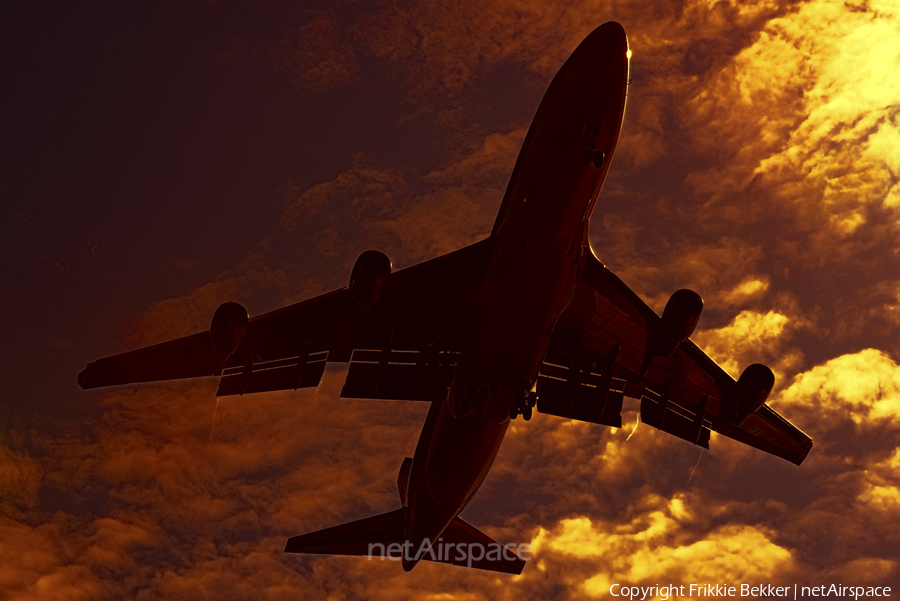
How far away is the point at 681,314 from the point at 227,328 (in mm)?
14120

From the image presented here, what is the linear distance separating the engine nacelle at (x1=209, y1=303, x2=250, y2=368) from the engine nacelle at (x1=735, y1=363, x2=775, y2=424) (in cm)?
1718

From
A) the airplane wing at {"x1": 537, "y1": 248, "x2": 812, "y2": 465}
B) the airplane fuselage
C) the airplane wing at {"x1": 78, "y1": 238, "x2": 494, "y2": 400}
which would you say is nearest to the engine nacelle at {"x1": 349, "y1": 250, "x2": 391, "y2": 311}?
the airplane wing at {"x1": 78, "y1": 238, "x2": 494, "y2": 400}

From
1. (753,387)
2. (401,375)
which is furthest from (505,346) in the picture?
(753,387)

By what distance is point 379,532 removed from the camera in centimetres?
3388

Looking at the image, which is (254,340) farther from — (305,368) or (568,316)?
(568,316)

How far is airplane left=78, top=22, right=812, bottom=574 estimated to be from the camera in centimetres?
2361

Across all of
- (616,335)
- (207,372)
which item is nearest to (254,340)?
(207,372)

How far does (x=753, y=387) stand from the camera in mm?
28578

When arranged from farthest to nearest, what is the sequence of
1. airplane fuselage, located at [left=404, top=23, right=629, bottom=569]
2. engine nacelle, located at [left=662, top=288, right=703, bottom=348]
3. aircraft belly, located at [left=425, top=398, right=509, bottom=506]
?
1. aircraft belly, located at [left=425, top=398, right=509, bottom=506]
2. engine nacelle, located at [left=662, top=288, right=703, bottom=348]
3. airplane fuselage, located at [left=404, top=23, right=629, bottom=569]

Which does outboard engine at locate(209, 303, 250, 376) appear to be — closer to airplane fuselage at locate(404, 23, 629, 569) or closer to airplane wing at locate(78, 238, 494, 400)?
airplane wing at locate(78, 238, 494, 400)

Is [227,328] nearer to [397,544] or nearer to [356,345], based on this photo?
[356,345]

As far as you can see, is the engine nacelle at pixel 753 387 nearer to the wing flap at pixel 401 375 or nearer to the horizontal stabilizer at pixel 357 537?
the wing flap at pixel 401 375

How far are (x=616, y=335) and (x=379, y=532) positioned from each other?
12.8m

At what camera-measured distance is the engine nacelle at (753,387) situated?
2859 centimetres
